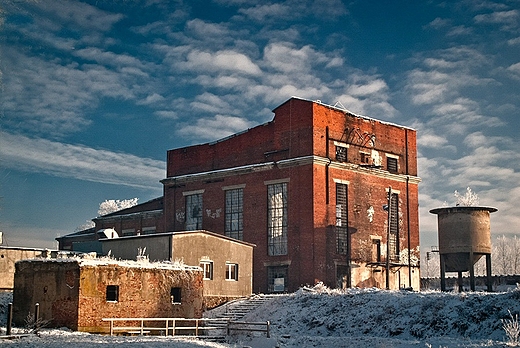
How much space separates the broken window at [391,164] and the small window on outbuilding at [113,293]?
1020 inches

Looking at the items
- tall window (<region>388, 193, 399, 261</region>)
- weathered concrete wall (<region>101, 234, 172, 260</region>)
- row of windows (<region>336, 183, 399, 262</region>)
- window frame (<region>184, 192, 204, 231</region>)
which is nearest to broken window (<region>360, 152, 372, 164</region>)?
row of windows (<region>336, 183, 399, 262</region>)

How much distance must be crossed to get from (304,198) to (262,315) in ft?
38.6

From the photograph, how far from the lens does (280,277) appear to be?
1655 inches

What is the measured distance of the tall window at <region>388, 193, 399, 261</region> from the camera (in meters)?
45.5

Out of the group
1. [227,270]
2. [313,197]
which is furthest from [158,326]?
[313,197]

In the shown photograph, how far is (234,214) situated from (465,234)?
16.1 meters

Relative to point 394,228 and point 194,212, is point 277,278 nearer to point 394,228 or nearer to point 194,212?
point 194,212

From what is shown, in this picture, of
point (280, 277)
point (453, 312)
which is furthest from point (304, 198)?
point (453, 312)

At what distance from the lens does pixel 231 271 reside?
121ft

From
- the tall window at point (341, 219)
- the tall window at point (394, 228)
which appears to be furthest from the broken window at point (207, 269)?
the tall window at point (394, 228)

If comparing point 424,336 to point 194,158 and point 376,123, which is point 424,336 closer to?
point 376,123

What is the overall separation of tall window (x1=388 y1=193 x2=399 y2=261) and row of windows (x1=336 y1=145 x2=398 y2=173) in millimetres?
2040

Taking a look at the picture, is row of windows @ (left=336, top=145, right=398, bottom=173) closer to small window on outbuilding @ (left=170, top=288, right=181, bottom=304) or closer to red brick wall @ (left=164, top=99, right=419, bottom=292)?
red brick wall @ (left=164, top=99, right=419, bottom=292)

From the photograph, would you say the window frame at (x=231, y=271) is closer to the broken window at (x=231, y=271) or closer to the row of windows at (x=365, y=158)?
the broken window at (x=231, y=271)
